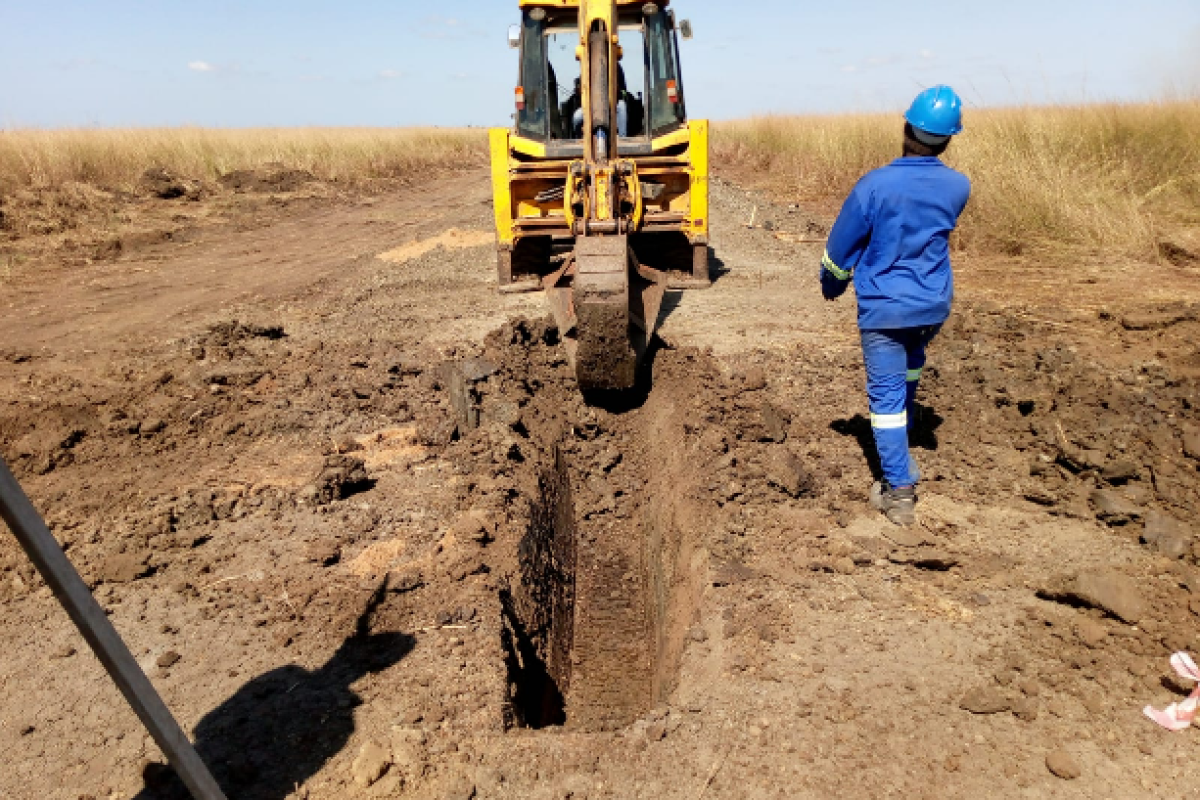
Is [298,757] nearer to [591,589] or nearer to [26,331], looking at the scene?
[591,589]

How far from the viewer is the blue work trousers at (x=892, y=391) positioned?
153 inches

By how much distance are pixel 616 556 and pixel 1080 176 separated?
8247 mm

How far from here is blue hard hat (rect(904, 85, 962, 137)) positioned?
357 cm

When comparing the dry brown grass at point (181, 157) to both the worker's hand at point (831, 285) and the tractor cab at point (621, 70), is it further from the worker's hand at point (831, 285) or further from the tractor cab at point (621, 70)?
the worker's hand at point (831, 285)

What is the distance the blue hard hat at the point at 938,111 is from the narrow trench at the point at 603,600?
2.29 m

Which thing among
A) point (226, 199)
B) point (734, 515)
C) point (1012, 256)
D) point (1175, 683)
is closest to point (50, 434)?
point (734, 515)

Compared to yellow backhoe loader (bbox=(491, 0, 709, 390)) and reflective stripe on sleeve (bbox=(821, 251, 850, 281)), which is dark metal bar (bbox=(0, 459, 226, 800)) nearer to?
reflective stripe on sleeve (bbox=(821, 251, 850, 281))

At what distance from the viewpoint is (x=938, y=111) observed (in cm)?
357

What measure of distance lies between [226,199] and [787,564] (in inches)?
633

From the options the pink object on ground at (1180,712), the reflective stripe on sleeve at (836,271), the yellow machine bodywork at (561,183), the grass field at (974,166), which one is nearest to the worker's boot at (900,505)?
the reflective stripe on sleeve at (836,271)

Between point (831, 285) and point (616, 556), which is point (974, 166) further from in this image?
point (616, 556)

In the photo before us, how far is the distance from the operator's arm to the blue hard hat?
416 mm

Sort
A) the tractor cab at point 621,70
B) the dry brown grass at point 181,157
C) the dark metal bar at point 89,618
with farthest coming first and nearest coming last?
1. the dry brown grass at point 181,157
2. the tractor cab at point 621,70
3. the dark metal bar at point 89,618

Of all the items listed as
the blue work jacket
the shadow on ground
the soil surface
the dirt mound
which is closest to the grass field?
the dirt mound
